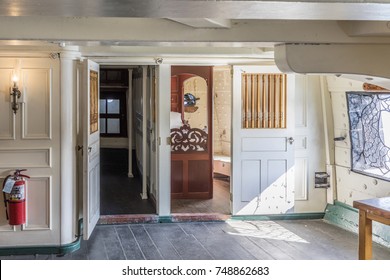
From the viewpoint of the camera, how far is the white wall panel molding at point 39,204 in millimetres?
5168

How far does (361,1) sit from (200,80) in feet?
21.0

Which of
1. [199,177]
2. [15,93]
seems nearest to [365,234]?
[199,177]

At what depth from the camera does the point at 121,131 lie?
11.7m

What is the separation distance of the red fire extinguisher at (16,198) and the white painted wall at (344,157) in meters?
3.84

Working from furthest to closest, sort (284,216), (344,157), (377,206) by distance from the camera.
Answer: (284,216) → (344,157) → (377,206)

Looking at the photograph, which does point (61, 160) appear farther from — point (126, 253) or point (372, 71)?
point (372, 71)

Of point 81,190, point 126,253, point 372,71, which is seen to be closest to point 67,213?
point 81,190

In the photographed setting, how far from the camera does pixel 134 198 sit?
752 centimetres

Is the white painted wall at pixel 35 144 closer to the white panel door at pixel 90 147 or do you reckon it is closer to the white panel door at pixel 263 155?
the white panel door at pixel 90 147

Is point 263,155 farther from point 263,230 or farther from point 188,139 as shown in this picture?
point 188,139

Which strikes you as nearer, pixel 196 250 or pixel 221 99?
pixel 196 250

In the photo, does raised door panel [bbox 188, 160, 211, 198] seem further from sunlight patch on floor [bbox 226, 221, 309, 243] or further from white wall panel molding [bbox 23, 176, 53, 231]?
white wall panel molding [bbox 23, 176, 53, 231]

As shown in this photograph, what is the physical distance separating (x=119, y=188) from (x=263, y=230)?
315cm

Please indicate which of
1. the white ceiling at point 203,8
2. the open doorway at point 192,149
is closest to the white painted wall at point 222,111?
the open doorway at point 192,149
